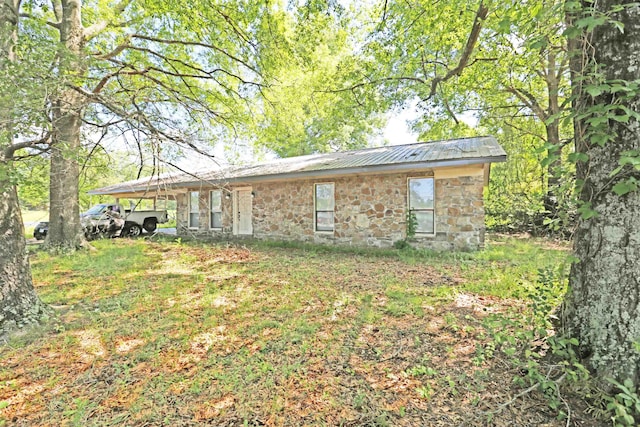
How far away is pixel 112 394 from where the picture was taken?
2.35m

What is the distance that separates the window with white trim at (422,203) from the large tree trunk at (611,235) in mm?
5858

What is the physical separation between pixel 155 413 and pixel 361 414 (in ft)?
4.93

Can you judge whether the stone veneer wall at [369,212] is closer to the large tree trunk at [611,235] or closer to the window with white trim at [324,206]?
the window with white trim at [324,206]

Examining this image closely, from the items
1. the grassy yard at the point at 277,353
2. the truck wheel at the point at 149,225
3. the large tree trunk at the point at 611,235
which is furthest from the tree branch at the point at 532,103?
the truck wheel at the point at 149,225

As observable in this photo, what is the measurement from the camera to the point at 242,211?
37.8ft

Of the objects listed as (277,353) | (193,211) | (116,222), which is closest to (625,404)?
(277,353)

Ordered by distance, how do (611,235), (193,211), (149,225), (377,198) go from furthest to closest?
(149,225)
(193,211)
(377,198)
(611,235)

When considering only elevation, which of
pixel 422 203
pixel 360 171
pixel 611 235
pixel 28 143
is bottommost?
pixel 611 235

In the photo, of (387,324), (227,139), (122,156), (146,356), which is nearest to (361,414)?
(387,324)

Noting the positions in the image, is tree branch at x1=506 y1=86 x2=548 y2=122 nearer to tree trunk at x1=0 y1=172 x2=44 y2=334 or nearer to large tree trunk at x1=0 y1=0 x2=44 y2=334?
large tree trunk at x1=0 y1=0 x2=44 y2=334

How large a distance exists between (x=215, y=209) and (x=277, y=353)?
1008cm

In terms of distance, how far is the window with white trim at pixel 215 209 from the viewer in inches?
468

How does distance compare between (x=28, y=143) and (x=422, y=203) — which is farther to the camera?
(x=422, y=203)

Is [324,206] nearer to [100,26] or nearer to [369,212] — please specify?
[369,212]
